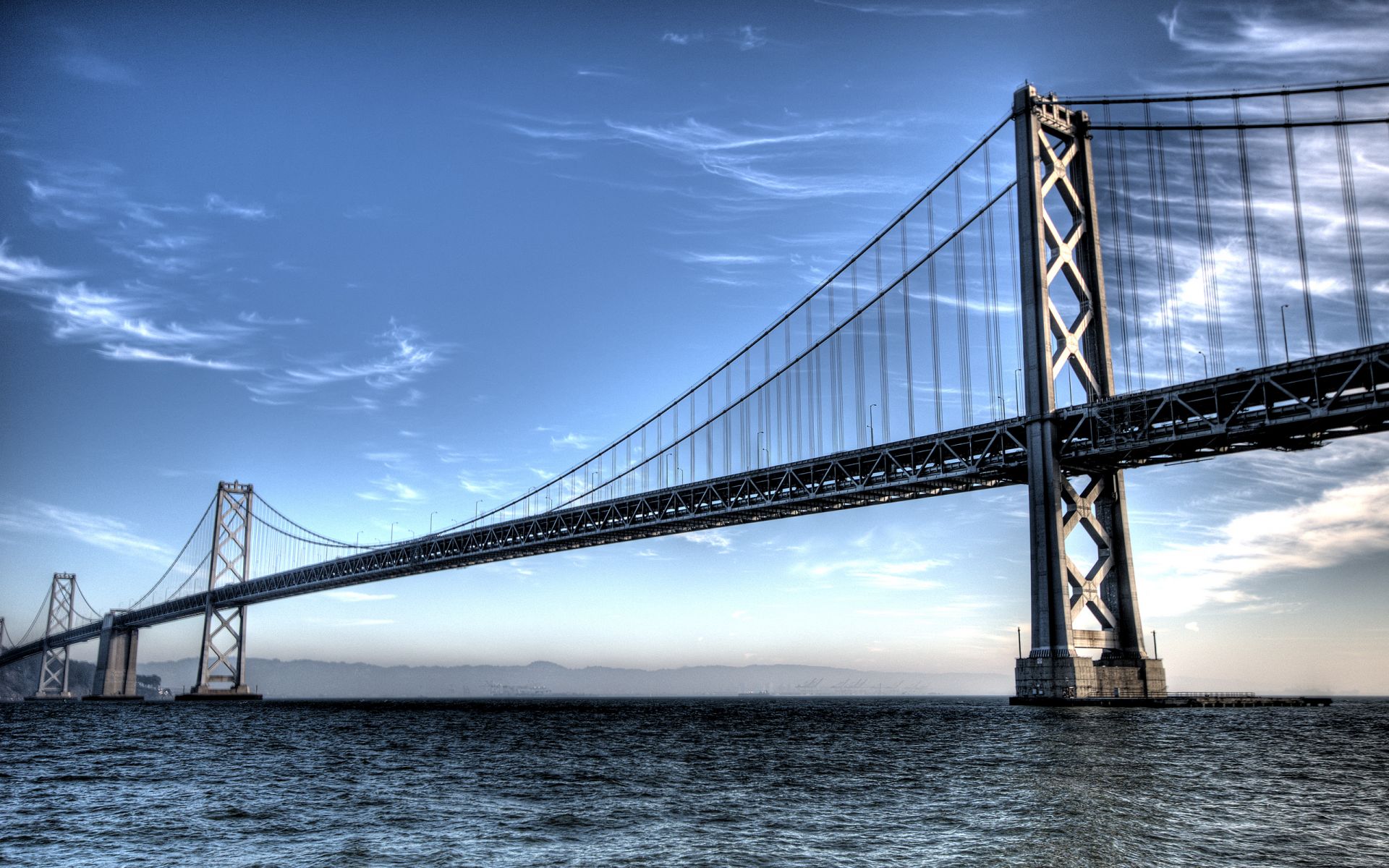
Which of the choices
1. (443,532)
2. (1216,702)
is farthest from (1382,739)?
(443,532)

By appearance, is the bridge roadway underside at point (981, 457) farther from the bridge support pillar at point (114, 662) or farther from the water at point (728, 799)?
the bridge support pillar at point (114, 662)

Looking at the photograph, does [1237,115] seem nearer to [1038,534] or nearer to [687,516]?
[1038,534]

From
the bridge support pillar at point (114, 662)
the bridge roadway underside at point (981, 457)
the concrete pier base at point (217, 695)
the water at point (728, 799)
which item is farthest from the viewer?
the bridge support pillar at point (114, 662)

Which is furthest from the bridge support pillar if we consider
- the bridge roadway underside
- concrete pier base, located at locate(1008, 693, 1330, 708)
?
concrete pier base, located at locate(1008, 693, 1330, 708)

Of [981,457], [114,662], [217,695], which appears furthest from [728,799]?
[114,662]

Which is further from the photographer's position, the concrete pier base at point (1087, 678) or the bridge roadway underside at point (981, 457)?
the concrete pier base at point (1087, 678)

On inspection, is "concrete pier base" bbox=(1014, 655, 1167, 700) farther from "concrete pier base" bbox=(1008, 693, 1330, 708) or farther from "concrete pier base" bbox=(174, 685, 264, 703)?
"concrete pier base" bbox=(174, 685, 264, 703)

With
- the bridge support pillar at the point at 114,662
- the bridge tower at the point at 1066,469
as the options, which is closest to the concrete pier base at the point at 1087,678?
the bridge tower at the point at 1066,469

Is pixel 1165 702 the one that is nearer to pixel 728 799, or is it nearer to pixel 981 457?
pixel 981 457
